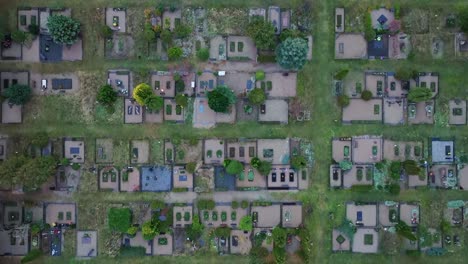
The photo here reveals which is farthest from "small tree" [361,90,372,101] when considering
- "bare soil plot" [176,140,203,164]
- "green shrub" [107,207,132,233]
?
"green shrub" [107,207,132,233]

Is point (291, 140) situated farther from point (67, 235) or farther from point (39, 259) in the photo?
point (39, 259)

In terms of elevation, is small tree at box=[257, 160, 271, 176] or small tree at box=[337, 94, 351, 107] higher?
small tree at box=[337, 94, 351, 107]

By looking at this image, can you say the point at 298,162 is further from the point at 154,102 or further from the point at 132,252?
the point at 132,252

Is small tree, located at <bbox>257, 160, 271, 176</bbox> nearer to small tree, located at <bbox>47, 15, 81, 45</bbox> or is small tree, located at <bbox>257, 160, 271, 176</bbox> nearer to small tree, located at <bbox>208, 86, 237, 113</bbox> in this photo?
small tree, located at <bbox>208, 86, 237, 113</bbox>

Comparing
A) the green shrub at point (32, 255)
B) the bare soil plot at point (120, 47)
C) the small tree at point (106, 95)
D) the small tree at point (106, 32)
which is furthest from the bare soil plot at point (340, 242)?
the small tree at point (106, 32)

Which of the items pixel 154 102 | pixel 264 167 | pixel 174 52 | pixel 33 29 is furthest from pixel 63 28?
pixel 264 167
